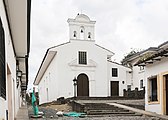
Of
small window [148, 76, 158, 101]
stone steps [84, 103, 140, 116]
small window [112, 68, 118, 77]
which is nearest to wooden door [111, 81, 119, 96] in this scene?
small window [112, 68, 118, 77]

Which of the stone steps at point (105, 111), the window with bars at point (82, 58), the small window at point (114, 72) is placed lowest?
the stone steps at point (105, 111)

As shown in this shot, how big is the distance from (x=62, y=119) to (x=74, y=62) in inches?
832

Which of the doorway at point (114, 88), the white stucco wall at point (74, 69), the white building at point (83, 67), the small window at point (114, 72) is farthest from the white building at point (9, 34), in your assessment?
the small window at point (114, 72)

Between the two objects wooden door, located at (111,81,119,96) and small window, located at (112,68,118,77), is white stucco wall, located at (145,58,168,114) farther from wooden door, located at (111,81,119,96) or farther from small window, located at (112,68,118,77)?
small window, located at (112,68,118,77)

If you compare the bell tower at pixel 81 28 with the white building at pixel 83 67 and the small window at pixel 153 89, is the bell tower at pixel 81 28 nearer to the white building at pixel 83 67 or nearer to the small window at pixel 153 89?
the white building at pixel 83 67

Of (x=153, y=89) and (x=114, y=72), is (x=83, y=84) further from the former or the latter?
(x=153, y=89)

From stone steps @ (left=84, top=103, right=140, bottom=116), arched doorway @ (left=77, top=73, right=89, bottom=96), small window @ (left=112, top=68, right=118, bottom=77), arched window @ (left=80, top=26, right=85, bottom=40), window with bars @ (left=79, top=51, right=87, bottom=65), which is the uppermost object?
arched window @ (left=80, top=26, right=85, bottom=40)

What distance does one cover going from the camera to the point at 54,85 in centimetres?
3562

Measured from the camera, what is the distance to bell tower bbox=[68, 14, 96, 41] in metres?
34.9

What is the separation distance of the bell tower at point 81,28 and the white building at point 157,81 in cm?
1789

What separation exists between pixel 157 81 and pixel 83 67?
62.7ft

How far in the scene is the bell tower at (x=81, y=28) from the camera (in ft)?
115

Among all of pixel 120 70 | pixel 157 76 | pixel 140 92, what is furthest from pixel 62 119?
pixel 120 70

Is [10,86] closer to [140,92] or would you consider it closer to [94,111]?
[94,111]
